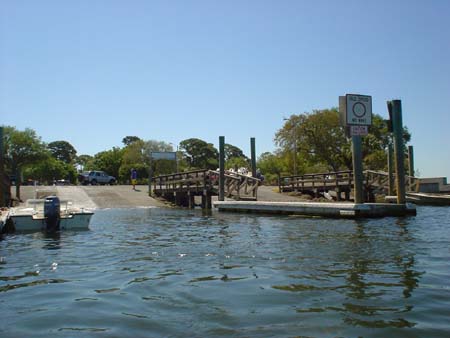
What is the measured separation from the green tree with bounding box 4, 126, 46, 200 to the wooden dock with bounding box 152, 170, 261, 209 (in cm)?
1303

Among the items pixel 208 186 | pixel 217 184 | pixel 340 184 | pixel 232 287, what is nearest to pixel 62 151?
pixel 208 186

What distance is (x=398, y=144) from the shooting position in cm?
2066

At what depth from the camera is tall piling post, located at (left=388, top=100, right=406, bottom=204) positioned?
2042 centimetres

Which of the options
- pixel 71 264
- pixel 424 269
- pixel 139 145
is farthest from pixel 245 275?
pixel 139 145

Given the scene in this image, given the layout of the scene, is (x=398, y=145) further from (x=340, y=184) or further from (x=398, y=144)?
(x=340, y=184)

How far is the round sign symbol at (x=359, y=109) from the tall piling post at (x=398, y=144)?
49.6 inches

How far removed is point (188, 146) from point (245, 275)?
103 meters

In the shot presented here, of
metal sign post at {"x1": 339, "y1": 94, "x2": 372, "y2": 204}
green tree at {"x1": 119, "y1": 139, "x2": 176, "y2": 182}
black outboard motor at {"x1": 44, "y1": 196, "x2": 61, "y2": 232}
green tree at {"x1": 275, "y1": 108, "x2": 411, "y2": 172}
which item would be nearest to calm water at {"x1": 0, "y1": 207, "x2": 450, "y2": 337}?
black outboard motor at {"x1": 44, "y1": 196, "x2": 61, "y2": 232}

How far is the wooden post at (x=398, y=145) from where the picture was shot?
2042 cm

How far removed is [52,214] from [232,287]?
1182 cm

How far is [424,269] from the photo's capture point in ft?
28.5

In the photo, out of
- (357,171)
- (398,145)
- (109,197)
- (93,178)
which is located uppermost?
(398,145)

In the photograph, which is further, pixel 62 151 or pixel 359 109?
pixel 62 151

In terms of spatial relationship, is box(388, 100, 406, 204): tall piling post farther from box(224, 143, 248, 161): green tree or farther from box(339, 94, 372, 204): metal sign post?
box(224, 143, 248, 161): green tree
